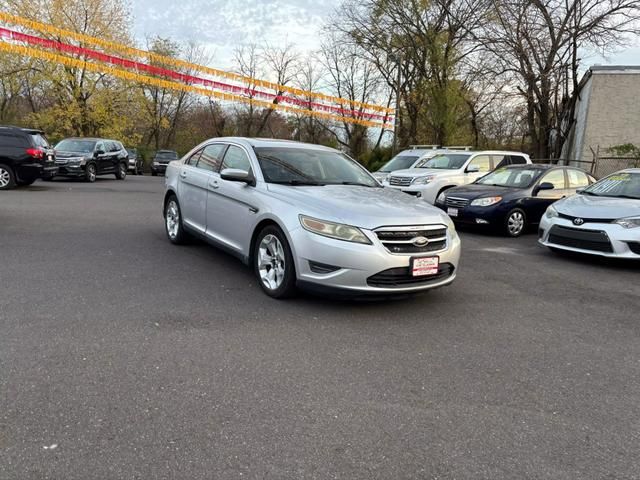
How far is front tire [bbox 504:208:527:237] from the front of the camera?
31.2 ft

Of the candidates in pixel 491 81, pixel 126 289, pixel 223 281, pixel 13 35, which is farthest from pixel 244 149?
pixel 491 81

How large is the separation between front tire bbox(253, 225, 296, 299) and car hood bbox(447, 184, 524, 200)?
6045 mm

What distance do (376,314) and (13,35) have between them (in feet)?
55.3

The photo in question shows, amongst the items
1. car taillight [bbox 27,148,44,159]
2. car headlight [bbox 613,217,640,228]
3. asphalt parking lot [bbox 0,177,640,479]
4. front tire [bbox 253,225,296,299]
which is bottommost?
asphalt parking lot [bbox 0,177,640,479]

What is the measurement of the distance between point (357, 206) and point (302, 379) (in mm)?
1937

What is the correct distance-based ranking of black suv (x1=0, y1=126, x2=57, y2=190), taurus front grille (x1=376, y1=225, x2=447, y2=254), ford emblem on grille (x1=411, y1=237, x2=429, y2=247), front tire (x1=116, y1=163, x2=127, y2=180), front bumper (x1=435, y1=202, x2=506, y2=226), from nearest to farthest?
taurus front grille (x1=376, y1=225, x2=447, y2=254), ford emblem on grille (x1=411, y1=237, x2=429, y2=247), front bumper (x1=435, y1=202, x2=506, y2=226), black suv (x1=0, y1=126, x2=57, y2=190), front tire (x1=116, y1=163, x2=127, y2=180)

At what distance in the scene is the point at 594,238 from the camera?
22.7 feet

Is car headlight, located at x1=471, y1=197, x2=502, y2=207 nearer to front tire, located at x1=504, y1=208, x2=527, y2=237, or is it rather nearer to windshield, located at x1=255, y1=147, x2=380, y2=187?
front tire, located at x1=504, y1=208, x2=527, y2=237

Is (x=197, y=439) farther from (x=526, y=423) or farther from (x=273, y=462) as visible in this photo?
(x=526, y=423)

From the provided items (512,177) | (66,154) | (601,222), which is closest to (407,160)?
(512,177)

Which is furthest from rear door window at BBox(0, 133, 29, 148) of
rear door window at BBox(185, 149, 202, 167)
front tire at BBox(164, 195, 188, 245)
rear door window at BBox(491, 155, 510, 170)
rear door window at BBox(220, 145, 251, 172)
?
rear door window at BBox(491, 155, 510, 170)

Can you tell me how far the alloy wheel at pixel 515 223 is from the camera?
9.57 metres

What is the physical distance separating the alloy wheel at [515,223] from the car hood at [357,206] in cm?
508

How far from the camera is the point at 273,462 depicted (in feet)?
7.72
